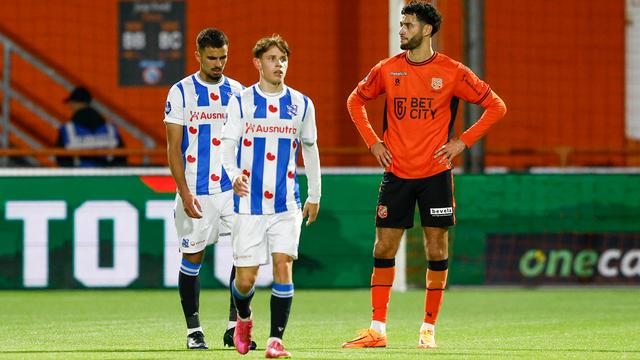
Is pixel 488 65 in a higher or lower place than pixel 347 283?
higher

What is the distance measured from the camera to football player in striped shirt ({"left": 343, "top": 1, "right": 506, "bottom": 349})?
814 centimetres

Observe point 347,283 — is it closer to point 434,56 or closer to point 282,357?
point 434,56

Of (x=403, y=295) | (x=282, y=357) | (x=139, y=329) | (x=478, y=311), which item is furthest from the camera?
(x=403, y=295)

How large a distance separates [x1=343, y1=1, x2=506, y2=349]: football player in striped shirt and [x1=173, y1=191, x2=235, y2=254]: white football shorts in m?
0.90

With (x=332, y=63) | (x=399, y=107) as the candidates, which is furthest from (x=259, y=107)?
(x=332, y=63)

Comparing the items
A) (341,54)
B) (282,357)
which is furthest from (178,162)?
(341,54)

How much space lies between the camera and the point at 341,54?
1830cm

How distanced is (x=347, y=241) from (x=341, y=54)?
5206mm

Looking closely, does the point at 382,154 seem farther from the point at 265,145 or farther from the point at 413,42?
the point at 265,145

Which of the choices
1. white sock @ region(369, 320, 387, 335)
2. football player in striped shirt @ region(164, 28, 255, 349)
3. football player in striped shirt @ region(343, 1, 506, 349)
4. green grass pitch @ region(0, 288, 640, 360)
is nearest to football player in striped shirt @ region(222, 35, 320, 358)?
green grass pitch @ region(0, 288, 640, 360)

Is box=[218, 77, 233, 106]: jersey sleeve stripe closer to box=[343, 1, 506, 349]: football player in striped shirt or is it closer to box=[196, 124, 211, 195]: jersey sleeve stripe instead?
box=[196, 124, 211, 195]: jersey sleeve stripe

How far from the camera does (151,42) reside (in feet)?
61.2

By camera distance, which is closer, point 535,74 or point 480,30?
point 480,30

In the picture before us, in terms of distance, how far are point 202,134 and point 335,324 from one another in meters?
2.65
